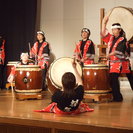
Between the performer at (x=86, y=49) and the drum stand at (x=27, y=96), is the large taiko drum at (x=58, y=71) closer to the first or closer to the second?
the drum stand at (x=27, y=96)

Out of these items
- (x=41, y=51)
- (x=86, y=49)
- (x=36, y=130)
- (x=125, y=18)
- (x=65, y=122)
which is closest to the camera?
(x=65, y=122)

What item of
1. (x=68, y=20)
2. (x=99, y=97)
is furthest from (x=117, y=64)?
(x=68, y=20)

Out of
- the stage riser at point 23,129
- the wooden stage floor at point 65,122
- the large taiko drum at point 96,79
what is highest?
the large taiko drum at point 96,79

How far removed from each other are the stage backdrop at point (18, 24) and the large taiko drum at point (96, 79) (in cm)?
253

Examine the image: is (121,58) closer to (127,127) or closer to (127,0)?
(127,127)

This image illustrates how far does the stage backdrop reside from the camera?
6.15 m

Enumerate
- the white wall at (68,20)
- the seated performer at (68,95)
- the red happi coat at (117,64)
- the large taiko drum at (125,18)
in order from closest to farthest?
1. the seated performer at (68,95)
2. the red happi coat at (117,64)
3. the large taiko drum at (125,18)
4. the white wall at (68,20)

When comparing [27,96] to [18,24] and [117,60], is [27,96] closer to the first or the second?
[117,60]

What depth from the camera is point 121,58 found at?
13.0ft

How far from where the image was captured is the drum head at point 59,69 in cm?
405

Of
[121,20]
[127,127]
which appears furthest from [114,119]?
[121,20]

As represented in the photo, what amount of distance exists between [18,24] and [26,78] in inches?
93.5

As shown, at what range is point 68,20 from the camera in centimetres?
630

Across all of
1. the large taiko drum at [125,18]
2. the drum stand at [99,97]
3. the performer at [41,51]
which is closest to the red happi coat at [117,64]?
the drum stand at [99,97]
